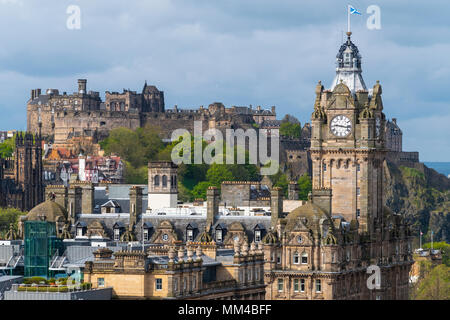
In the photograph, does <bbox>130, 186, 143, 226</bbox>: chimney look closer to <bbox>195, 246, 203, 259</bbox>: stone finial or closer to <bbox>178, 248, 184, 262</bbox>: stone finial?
<bbox>195, 246, 203, 259</bbox>: stone finial

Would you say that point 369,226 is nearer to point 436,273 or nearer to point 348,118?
point 348,118

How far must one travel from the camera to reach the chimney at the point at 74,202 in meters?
158

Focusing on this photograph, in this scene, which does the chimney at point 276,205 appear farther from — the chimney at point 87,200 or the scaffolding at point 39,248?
the scaffolding at point 39,248

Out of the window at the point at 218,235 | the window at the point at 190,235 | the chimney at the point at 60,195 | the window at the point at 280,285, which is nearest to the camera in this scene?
the window at the point at 280,285

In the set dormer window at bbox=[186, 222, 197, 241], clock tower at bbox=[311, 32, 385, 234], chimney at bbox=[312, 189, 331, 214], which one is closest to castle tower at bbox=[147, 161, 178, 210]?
dormer window at bbox=[186, 222, 197, 241]

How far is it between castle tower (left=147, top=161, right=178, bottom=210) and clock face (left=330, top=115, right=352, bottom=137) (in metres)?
23.4

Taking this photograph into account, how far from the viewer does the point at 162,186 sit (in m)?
179

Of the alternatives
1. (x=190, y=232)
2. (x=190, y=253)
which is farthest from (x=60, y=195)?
(x=190, y=253)

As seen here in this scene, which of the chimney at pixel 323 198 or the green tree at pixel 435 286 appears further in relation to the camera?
the green tree at pixel 435 286

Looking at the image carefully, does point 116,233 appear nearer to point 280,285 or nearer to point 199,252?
point 280,285

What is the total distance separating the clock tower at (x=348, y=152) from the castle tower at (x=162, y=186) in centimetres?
2219

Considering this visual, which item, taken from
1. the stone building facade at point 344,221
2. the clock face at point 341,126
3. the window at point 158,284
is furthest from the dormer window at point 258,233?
the window at point 158,284
